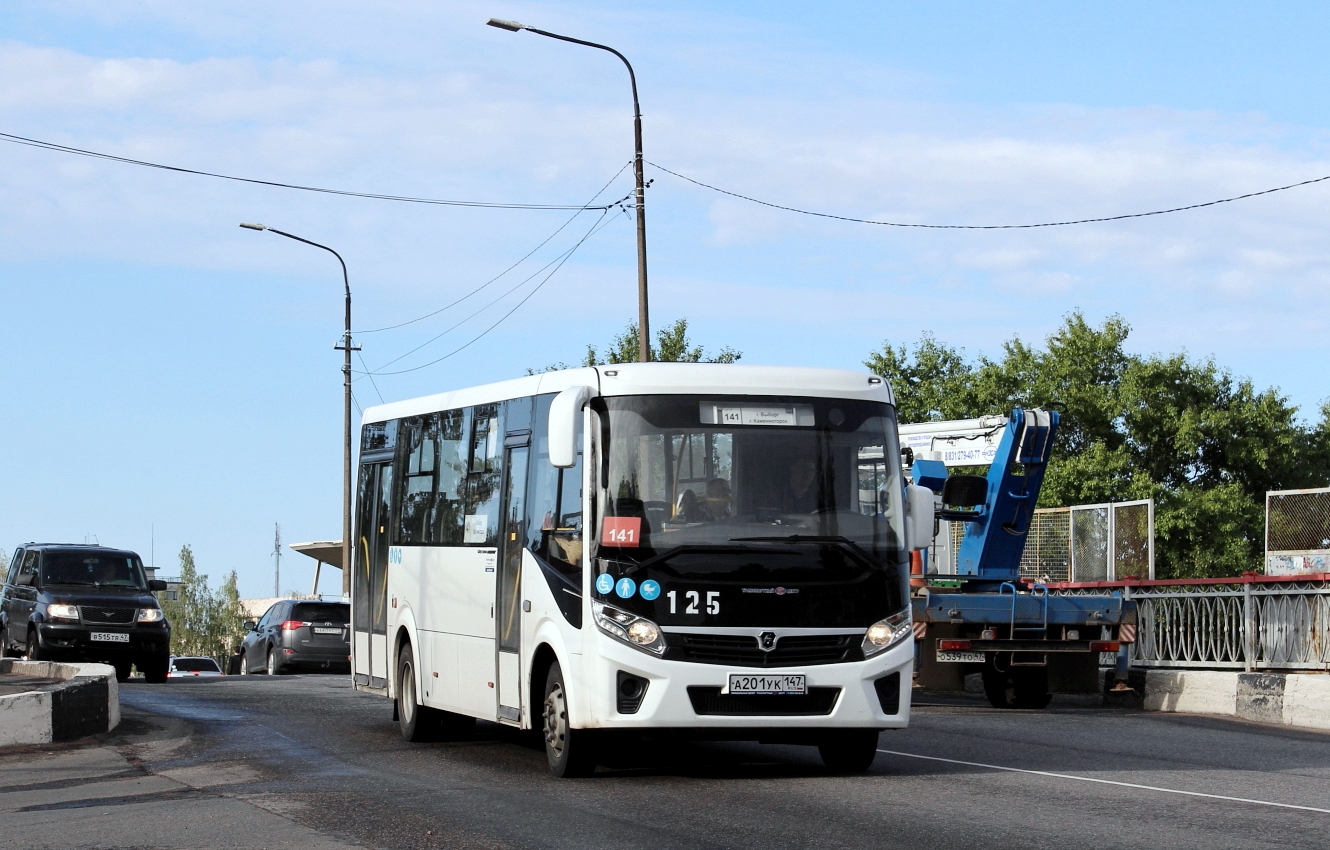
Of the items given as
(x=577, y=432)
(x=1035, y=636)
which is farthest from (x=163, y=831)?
(x=1035, y=636)

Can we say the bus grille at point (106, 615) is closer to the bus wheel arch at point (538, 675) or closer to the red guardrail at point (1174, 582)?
the red guardrail at point (1174, 582)

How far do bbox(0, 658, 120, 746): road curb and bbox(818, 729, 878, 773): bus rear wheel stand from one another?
256 inches

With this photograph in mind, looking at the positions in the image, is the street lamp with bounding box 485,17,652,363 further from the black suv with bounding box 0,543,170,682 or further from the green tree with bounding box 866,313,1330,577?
the green tree with bounding box 866,313,1330,577

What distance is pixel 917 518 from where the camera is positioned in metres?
12.1

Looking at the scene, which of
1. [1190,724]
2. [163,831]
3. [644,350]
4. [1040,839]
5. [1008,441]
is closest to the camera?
[1040,839]

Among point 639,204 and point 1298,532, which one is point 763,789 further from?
point 639,204

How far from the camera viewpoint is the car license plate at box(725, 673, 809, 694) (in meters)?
11.4

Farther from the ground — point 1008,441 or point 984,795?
point 1008,441

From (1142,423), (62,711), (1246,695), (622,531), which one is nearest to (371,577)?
(62,711)

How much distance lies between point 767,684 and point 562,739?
58.3 inches

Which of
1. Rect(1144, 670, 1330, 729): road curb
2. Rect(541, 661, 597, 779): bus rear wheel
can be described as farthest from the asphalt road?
Rect(1144, 670, 1330, 729): road curb

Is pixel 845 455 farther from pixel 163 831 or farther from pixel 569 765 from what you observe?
pixel 163 831

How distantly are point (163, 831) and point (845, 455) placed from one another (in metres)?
5.07

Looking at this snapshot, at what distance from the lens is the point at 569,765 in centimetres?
1170
